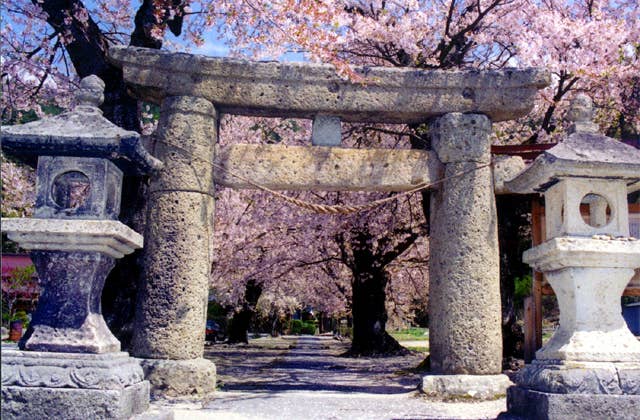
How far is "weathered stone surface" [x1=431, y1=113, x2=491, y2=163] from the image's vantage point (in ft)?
24.3

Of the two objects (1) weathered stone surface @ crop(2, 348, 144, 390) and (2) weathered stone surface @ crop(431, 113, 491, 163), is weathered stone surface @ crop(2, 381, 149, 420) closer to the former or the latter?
(1) weathered stone surface @ crop(2, 348, 144, 390)

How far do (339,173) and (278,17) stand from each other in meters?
3.00

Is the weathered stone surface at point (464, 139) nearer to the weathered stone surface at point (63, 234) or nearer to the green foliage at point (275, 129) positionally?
the weathered stone surface at point (63, 234)

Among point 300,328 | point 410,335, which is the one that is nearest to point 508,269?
point 410,335

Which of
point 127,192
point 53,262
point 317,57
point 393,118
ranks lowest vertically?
point 53,262

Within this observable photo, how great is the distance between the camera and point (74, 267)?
191 inches

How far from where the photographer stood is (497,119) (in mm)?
7789

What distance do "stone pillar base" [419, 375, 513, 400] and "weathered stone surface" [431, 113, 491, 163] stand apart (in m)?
2.65

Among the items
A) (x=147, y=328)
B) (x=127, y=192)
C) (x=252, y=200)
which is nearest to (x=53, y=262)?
(x=147, y=328)

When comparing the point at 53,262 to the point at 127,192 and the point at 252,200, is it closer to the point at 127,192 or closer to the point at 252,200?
the point at 127,192

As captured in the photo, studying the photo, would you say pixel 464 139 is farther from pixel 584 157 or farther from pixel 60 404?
pixel 60 404

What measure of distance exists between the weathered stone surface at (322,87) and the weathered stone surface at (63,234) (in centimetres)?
283

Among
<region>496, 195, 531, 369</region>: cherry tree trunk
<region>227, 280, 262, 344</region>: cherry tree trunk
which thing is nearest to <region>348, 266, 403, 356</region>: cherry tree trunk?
<region>496, 195, 531, 369</region>: cherry tree trunk

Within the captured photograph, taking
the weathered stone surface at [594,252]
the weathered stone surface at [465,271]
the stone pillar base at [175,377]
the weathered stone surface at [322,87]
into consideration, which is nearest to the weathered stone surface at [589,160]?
the weathered stone surface at [594,252]
